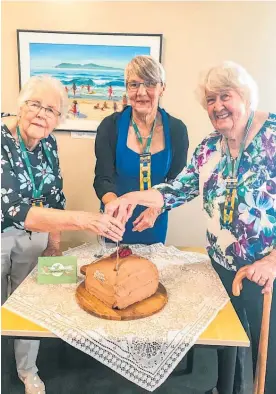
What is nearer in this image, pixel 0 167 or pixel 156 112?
pixel 0 167

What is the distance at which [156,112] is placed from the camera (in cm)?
186

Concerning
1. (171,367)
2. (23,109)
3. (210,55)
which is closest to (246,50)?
(210,55)

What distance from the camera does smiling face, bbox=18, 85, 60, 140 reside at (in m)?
1.60

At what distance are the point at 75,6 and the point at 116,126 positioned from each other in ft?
2.93

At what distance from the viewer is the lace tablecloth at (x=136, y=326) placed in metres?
1.20

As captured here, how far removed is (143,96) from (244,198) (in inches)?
25.0

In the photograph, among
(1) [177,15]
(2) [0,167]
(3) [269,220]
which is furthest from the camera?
(1) [177,15]

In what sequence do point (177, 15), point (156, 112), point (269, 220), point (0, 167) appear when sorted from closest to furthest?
1. point (269, 220)
2. point (0, 167)
3. point (156, 112)
4. point (177, 15)

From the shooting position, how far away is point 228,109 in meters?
1.41

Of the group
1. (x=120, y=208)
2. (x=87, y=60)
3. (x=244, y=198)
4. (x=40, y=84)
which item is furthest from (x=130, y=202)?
(x=87, y=60)

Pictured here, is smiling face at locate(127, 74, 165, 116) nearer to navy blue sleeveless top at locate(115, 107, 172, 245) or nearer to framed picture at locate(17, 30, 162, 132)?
navy blue sleeveless top at locate(115, 107, 172, 245)

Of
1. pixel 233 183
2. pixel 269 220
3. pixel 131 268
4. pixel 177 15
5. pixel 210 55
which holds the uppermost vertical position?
pixel 177 15

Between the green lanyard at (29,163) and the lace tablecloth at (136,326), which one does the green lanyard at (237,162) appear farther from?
the green lanyard at (29,163)

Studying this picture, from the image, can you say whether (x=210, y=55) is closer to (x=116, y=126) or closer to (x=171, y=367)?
(x=116, y=126)
